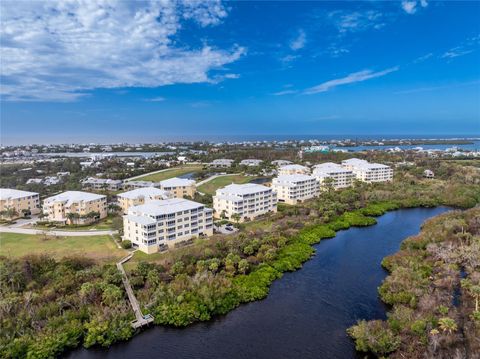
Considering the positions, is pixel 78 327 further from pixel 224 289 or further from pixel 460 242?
pixel 460 242

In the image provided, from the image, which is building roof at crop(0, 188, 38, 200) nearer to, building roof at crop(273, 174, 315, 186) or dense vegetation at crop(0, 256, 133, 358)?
dense vegetation at crop(0, 256, 133, 358)

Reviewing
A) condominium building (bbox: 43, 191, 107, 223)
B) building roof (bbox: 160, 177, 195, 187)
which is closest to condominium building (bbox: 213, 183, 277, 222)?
building roof (bbox: 160, 177, 195, 187)

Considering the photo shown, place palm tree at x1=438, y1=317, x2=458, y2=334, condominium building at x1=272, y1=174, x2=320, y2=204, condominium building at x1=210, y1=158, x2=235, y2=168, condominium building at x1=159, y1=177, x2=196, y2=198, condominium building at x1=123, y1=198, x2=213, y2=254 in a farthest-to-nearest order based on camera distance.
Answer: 1. condominium building at x1=210, y1=158, x2=235, y2=168
2. condominium building at x1=159, y1=177, x2=196, y2=198
3. condominium building at x1=272, y1=174, x2=320, y2=204
4. condominium building at x1=123, y1=198, x2=213, y2=254
5. palm tree at x1=438, y1=317, x2=458, y2=334

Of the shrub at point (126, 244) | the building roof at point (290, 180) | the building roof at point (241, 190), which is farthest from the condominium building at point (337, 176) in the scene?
the shrub at point (126, 244)

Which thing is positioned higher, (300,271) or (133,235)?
(133,235)

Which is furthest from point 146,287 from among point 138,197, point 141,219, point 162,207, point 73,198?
point 73,198

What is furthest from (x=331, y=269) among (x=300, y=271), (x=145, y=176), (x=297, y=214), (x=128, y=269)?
(x=145, y=176)

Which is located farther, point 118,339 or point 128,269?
point 128,269
